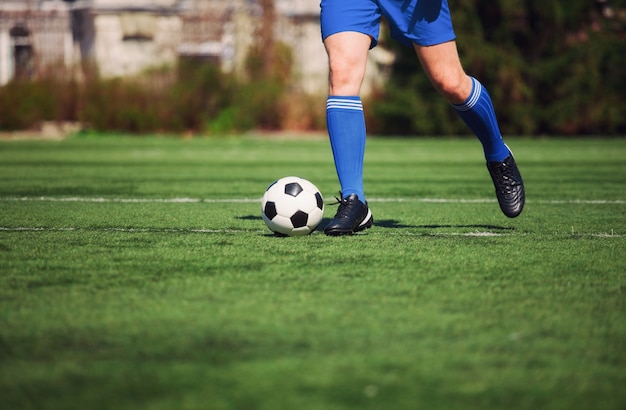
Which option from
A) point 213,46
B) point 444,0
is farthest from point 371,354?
point 213,46

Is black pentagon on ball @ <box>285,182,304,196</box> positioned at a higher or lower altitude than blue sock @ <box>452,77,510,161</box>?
lower

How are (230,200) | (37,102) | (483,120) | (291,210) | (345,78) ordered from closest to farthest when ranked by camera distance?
1. (291,210)
2. (345,78)
3. (483,120)
4. (230,200)
5. (37,102)

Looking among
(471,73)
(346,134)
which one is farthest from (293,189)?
(471,73)

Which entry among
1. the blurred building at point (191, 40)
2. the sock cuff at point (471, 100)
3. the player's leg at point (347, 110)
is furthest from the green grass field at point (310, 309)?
the blurred building at point (191, 40)

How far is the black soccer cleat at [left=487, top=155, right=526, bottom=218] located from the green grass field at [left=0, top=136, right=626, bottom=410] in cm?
12

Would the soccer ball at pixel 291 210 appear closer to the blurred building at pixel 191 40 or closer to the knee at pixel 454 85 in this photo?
the knee at pixel 454 85

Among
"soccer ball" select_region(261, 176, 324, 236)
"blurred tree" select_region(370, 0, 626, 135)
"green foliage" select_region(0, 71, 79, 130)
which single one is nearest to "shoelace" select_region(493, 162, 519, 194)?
"soccer ball" select_region(261, 176, 324, 236)

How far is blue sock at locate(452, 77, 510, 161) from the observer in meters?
4.24

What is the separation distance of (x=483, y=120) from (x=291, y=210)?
1212 mm

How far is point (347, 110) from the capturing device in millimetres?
4062

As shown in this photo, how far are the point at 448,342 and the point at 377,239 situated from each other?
164 cm

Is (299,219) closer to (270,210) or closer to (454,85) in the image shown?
(270,210)

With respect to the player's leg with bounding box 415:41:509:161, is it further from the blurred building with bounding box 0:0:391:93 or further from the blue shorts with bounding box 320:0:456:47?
the blurred building with bounding box 0:0:391:93

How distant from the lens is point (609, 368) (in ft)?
6.09
